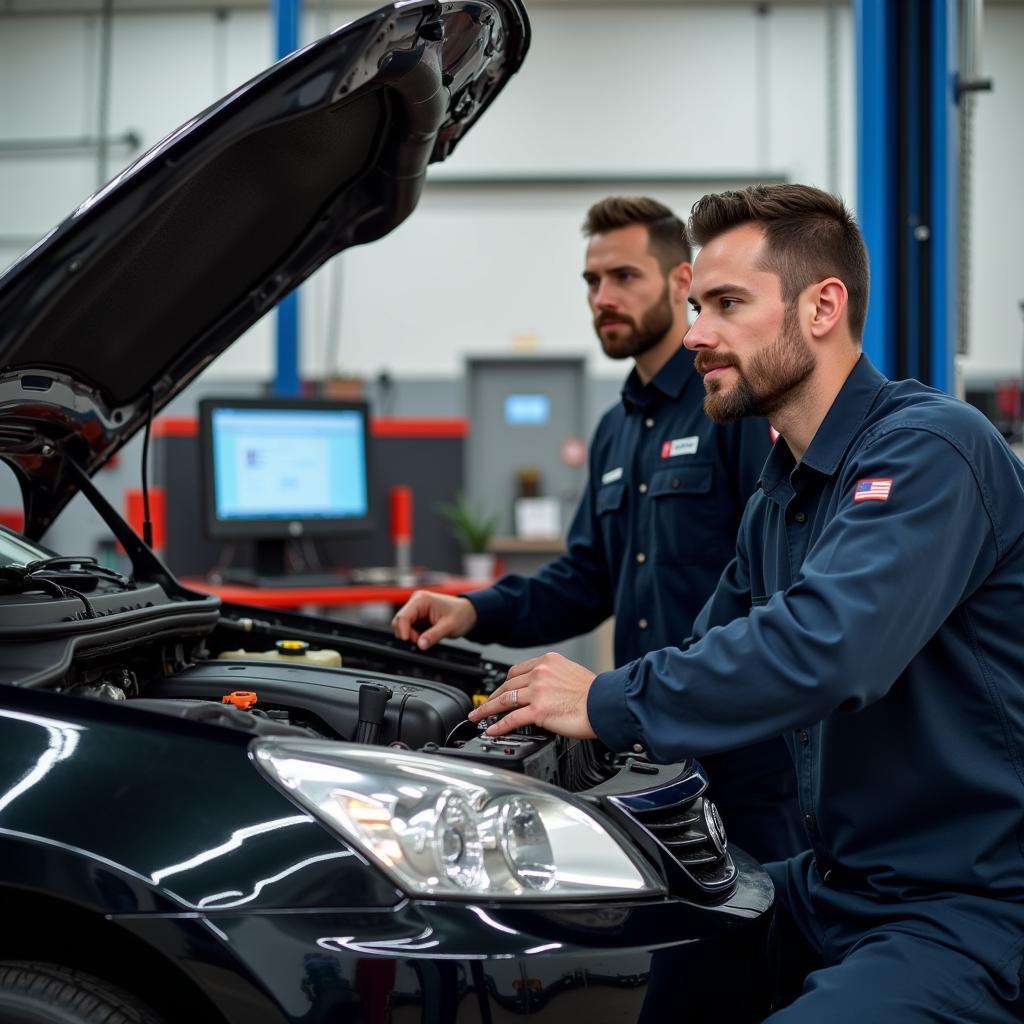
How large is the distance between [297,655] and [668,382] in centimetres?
92

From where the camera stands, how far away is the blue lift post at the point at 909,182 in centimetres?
303

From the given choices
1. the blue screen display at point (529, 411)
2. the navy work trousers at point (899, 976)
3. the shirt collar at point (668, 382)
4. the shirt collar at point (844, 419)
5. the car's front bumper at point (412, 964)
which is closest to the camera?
the car's front bumper at point (412, 964)

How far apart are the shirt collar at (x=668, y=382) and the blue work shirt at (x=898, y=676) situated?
2.73 ft

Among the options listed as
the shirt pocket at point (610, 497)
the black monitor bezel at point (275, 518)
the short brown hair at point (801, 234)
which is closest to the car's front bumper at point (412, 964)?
the short brown hair at point (801, 234)

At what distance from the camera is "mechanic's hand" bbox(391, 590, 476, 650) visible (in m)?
1.96

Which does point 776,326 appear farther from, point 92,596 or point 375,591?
point 375,591

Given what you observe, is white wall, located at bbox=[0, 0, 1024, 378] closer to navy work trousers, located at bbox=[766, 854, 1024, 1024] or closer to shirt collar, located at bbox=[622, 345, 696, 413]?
shirt collar, located at bbox=[622, 345, 696, 413]

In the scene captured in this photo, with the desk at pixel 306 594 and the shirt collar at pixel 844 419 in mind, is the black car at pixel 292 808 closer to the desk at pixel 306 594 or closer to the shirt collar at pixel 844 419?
the shirt collar at pixel 844 419

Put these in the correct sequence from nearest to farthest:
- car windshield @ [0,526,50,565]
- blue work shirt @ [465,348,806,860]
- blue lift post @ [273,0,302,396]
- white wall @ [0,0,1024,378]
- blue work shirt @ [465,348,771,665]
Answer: car windshield @ [0,526,50,565] → blue work shirt @ [465,348,806,860] → blue work shirt @ [465,348,771,665] → blue lift post @ [273,0,302,396] → white wall @ [0,0,1024,378]

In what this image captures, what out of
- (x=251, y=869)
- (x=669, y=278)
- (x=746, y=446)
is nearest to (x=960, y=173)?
(x=669, y=278)

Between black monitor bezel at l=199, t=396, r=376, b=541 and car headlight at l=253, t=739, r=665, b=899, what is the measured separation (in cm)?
280

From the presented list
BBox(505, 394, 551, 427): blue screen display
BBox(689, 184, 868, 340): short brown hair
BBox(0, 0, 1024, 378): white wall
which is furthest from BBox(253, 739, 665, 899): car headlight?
BBox(0, 0, 1024, 378): white wall

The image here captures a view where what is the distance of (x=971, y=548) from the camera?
49.3 inches

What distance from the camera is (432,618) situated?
6.61ft
